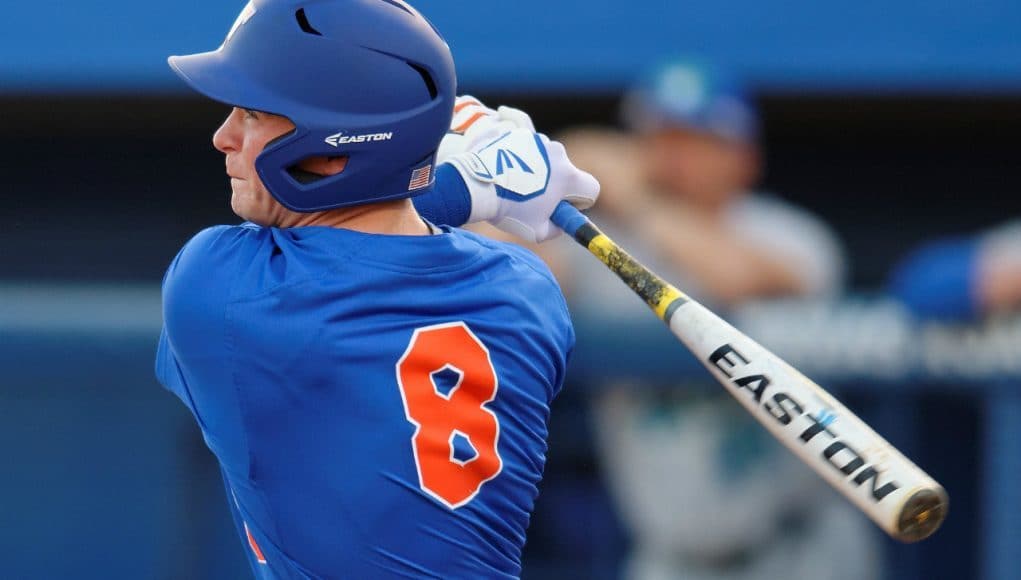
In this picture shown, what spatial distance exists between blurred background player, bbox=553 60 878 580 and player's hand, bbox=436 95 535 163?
6.71 ft

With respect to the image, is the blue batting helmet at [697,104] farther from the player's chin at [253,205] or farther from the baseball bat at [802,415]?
the player's chin at [253,205]

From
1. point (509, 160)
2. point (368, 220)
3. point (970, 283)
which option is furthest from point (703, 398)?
point (368, 220)

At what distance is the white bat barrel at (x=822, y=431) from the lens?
2113mm

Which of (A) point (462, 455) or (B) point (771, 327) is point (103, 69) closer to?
(B) point (771, 327)

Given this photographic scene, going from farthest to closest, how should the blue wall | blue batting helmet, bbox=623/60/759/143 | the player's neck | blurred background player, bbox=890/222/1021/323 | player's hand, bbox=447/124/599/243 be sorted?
the blue wall < blue batting helmet, bbox=623/60/759/143 < blurred background player, bbox=890/222/1021/323 < player's hand, bbox=447/124/599/243 < the player's neck

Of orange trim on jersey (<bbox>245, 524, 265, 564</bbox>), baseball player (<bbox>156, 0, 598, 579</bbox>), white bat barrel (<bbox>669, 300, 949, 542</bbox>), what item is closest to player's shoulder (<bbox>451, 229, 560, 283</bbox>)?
baseball player (<bbox>156, 0, 598, 579</bbox>)

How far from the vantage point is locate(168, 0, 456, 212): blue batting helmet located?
2080 millimetres

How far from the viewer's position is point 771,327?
465cm

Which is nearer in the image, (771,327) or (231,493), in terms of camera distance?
(231,493)

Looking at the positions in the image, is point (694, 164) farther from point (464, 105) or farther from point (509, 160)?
point (509, 160)

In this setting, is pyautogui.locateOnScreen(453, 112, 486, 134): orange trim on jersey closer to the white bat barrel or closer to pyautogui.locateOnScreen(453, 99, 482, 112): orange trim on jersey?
pyautogui.locateOnScreen(453, 99, 482, 112): orange trim on jersey

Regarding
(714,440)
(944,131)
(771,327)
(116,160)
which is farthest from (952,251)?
(116,160)

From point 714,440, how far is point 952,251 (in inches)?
35.9

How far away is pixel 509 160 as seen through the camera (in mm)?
2465
